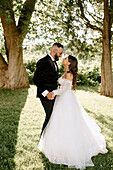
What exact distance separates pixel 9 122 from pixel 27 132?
1.05 meters

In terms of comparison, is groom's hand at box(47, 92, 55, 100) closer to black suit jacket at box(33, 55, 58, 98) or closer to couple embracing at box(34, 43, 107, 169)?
couple embracing at box(34, 43, 107, 169)

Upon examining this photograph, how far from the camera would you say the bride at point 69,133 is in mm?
3650

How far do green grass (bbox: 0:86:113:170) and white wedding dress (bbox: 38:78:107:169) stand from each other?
0.56ft

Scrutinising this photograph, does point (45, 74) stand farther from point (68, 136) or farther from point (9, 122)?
point (9, 122)

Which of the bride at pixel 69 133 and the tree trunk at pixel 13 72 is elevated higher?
the tree trunk at pixel 13 72

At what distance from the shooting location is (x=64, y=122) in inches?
151

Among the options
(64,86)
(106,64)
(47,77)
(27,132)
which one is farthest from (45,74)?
(106,64)

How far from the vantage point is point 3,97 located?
980cm

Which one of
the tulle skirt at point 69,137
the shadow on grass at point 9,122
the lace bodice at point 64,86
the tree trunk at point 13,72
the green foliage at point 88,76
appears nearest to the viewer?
the tulle skirt at point 69,137

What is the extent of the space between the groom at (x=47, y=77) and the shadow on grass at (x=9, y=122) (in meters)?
1.14

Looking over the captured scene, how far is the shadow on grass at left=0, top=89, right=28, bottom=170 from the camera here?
3.83 m

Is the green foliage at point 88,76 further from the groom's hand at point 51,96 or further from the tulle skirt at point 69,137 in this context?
the groom's hand at point 51,96

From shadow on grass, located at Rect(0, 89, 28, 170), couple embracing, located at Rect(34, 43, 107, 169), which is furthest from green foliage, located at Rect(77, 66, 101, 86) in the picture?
couple embracing, located at Rect(34, 43, 107, 169)

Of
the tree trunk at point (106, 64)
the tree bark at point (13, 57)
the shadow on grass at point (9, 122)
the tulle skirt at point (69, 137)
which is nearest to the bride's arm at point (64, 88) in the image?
the tulle skirt at point (69, 137)
